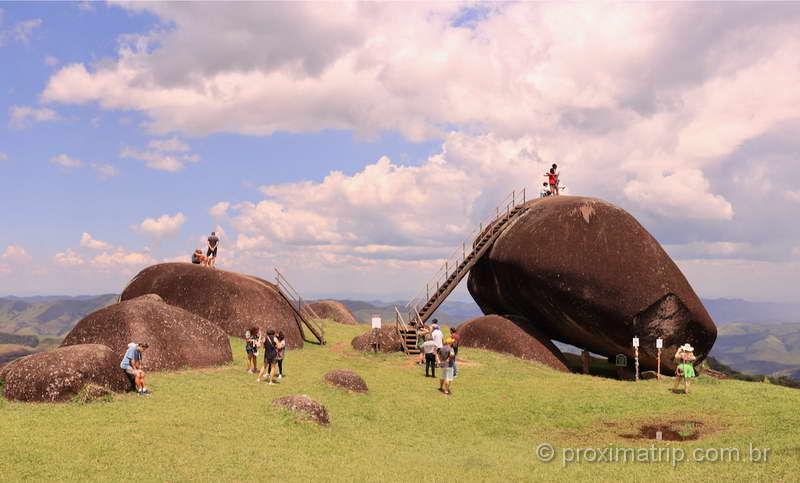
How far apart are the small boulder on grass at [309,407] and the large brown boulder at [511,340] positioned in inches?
698

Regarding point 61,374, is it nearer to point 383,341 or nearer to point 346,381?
point 346,381

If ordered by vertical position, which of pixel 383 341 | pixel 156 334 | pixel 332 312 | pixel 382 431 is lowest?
pixel 382 431

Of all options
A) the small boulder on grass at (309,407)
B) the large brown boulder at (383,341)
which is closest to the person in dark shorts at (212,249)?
the large brown boulder at (383,341)

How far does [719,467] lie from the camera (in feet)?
43.1

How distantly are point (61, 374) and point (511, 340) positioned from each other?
23.4 meters

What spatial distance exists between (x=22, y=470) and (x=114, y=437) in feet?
7.77

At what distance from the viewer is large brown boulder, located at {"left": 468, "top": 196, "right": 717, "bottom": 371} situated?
31062 mm

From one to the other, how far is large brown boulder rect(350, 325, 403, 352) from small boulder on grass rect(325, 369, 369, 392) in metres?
10.4

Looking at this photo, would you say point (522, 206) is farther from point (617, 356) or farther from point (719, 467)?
point (719, 467)

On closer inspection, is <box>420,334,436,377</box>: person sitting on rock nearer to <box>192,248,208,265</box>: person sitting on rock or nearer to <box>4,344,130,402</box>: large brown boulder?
<box>4,344,130,402</box>: large brown boulder

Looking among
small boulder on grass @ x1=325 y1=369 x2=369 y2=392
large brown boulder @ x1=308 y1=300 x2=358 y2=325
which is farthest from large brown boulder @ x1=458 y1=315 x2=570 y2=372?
large brown boulder @ x1=308 y1=300 x2=358 y2=325

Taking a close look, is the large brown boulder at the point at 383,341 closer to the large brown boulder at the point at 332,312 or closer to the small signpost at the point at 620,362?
the small signpost at the point at 620,362

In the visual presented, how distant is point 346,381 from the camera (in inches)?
883

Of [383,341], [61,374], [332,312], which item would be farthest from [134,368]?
[332,312]
